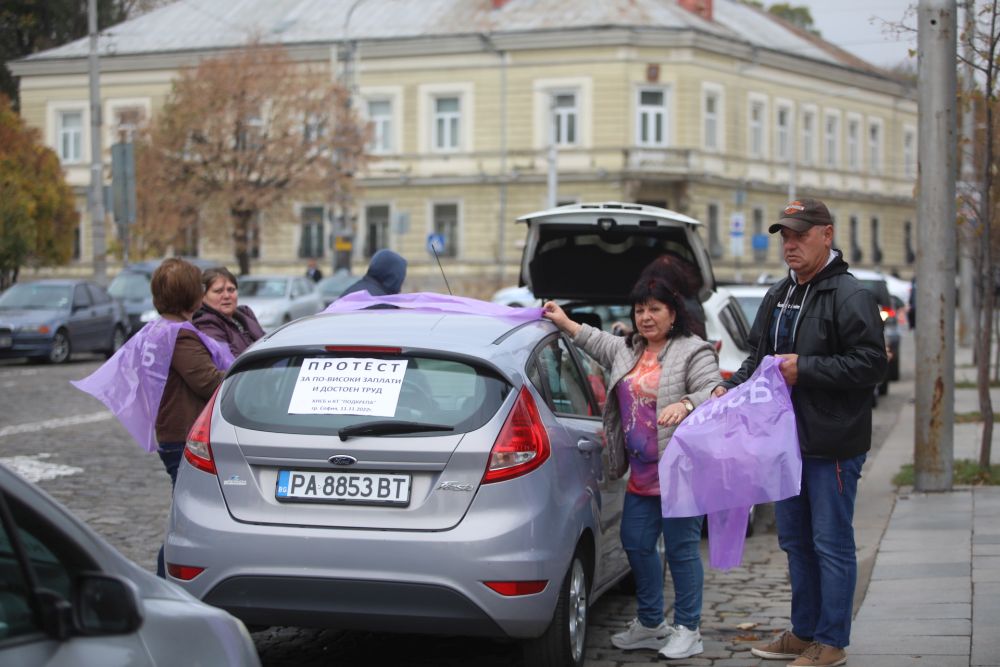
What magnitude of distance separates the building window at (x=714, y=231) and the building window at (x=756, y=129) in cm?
390

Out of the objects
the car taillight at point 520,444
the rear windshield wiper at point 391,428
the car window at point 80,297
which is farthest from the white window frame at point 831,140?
the rear windshield wiper at point 391,428

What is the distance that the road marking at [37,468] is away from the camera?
1271 centimetres

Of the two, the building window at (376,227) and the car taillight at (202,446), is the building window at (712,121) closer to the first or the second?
the building window at (376,227)

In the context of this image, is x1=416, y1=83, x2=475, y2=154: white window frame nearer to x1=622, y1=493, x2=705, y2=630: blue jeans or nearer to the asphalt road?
the asphalt road

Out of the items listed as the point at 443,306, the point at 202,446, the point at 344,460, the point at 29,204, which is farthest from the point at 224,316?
the point at 29,204

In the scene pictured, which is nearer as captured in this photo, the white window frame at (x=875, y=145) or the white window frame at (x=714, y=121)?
the white window frame at (x=714, y=121)

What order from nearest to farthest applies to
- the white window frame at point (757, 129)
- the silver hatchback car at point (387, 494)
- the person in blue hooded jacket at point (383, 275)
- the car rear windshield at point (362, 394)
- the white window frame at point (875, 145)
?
the silver hatchback car at point (387, 494)
the car rear windshield at point (362, 394)
the person in blue hooded jacket at point (383, 275)
the white window frame at point (757, 129)
the white window frame at point (875, 145)

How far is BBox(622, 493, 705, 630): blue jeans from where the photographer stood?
22.3ft

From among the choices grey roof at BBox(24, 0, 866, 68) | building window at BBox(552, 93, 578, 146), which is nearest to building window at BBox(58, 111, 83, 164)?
grey roof at BBox(24, 0, 866, 68)

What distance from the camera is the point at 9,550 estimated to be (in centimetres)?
314

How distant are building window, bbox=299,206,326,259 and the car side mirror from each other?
5782 cm

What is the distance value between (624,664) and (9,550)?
410 cm

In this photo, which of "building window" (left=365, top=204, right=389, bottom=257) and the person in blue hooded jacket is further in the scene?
"building window" (left=365, top=204, right=389, bottom=257)

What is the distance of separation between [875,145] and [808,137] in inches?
244
